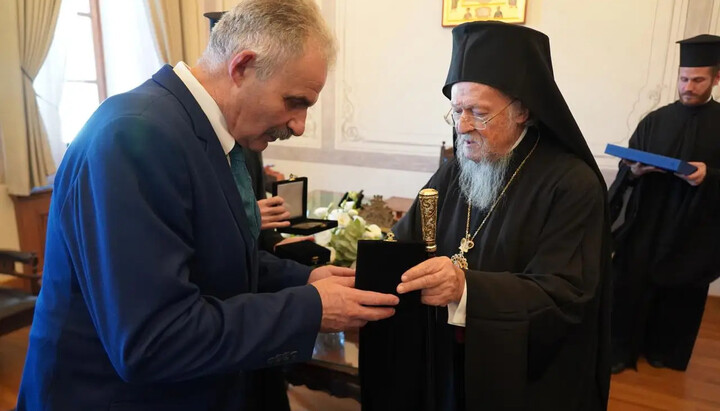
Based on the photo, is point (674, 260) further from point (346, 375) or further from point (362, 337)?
point (362, 337)

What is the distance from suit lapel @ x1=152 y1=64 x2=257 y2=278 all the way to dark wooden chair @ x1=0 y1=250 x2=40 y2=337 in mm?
2386

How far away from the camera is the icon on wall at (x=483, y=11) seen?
459 centimetres

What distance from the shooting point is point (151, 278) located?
92 centimetres

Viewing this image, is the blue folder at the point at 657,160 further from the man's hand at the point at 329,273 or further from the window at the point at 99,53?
the window at the point at 99,53

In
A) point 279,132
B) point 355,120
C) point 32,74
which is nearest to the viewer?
point 279,132

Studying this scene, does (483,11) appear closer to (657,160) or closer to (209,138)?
(657,160)

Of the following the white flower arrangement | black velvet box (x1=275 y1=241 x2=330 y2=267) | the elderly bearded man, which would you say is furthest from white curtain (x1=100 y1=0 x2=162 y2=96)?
the elderly bearded man

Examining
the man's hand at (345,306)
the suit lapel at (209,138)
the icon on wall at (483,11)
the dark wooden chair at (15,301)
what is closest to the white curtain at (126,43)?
the dark wooden chair at (15,301)

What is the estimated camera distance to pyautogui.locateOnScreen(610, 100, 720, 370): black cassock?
3174 millimetres

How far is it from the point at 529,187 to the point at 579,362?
563 mm

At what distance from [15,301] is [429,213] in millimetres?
2711

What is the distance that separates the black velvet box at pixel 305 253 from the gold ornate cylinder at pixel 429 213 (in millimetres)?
825

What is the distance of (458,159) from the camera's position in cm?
194

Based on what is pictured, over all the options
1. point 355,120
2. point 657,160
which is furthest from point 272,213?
point 355,120
